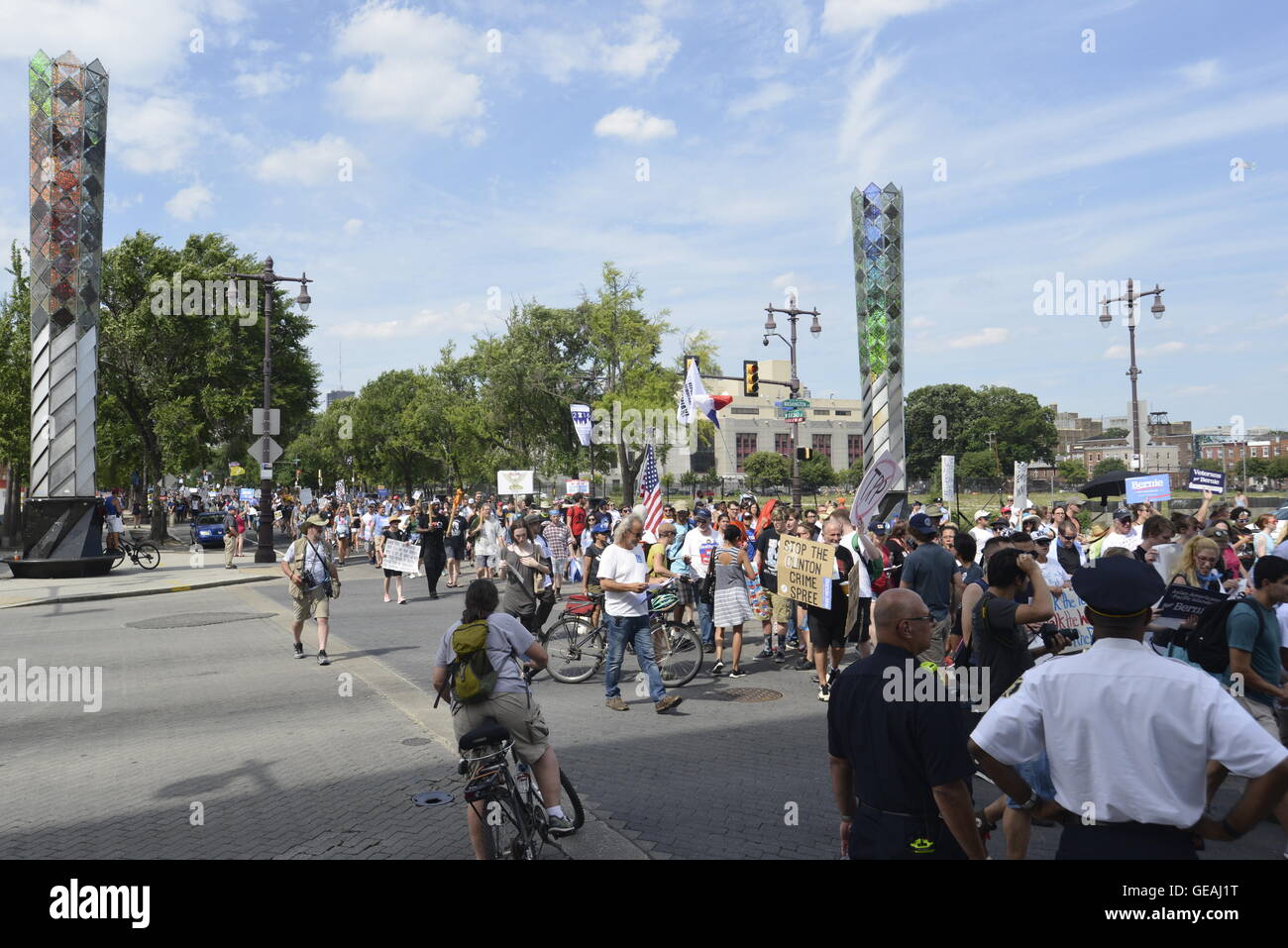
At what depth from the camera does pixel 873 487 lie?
9.75 metres

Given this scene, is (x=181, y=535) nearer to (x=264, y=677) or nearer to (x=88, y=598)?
(x=88, y=598)

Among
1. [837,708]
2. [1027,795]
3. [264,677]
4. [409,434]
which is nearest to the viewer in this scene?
[1027,795]

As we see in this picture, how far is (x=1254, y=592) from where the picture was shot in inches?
218

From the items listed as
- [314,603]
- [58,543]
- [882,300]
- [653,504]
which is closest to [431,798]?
[314,603]

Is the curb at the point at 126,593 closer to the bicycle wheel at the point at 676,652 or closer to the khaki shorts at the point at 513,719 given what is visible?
the bicycle wheel at the point at 676,652

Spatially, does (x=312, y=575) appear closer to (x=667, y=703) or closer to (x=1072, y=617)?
(x=667, y=703)

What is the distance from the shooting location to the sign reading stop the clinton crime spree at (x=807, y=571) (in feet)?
30.5

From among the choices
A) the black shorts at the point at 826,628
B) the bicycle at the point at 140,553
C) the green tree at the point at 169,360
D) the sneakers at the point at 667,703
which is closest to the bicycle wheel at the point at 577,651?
the sneakers at the point at 667,703

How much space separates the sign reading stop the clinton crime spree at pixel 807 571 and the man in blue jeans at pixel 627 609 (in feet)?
5.81

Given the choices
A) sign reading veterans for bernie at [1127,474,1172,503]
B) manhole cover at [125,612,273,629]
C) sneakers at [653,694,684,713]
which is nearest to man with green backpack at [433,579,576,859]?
sneakers at [653,694,684,713]

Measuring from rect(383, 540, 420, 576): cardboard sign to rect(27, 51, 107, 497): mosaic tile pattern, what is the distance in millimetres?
10738

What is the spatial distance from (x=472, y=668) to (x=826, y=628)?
5.42 m
